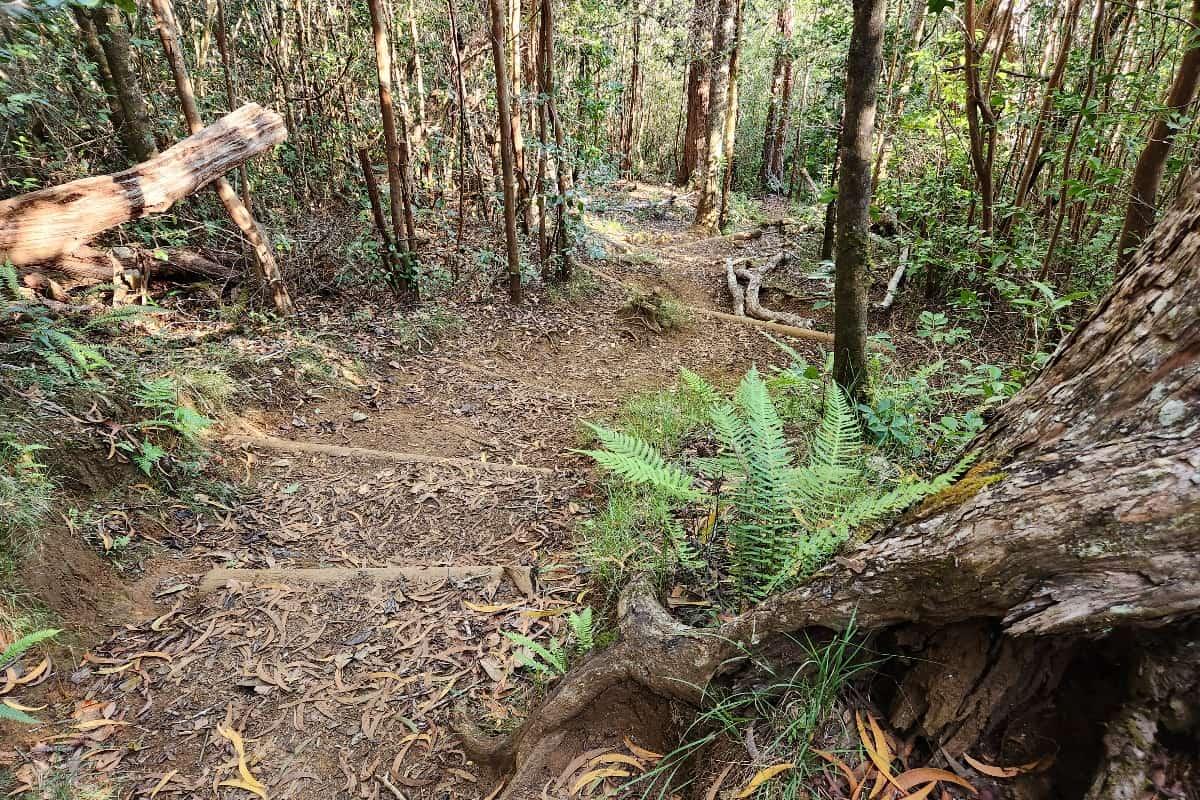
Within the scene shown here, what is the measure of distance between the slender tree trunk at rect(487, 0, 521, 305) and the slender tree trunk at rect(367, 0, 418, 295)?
1155mm

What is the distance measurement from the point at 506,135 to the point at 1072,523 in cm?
683

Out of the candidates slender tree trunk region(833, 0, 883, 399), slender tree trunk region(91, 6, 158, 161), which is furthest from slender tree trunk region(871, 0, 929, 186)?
slender tree trunk region(91, 6, 158, 161)

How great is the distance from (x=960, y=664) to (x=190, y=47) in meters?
11.7

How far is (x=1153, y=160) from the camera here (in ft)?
15.4

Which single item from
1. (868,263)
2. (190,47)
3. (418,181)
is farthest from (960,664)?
(190,47)

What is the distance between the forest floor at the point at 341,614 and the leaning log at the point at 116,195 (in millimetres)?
1738

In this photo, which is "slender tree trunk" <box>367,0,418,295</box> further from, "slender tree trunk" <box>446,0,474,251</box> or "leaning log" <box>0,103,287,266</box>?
"leaning log" <box>0,103,287,266</box>

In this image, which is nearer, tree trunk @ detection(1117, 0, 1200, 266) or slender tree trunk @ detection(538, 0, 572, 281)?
tree trunk @ detection(1117, 0, 1200, 266)

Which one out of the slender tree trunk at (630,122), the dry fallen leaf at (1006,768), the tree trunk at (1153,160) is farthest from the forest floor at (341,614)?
the slender tree trunk at (630,122)

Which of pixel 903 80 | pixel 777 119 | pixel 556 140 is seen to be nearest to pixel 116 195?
pixel 556 140

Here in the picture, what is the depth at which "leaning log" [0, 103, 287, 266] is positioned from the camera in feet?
13.3

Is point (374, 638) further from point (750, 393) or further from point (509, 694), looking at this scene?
point (750, 393)

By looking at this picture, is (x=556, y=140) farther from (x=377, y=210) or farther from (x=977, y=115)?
(x=977, y=115)

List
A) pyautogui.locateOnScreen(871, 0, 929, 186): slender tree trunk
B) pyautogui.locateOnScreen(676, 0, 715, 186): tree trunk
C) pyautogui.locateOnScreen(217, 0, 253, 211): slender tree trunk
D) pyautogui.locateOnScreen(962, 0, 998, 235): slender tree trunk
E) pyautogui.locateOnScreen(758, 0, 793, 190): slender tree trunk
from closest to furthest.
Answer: pyautogui.locateOnScreen(962, 0, 998, 235): slender tree trunk → pyautogui.locateOnScreen(217, 0, 253, 211): slender tree trunk → pyautogui.locateOnScreen(871, 0, 929, 186): slender tree trunk → pyautogui.locateOnScreen(676, 0, 715, 186): tree trunk → pyautogui.locateOnScreen(758, 0, 793, 190): slender tree trunk
